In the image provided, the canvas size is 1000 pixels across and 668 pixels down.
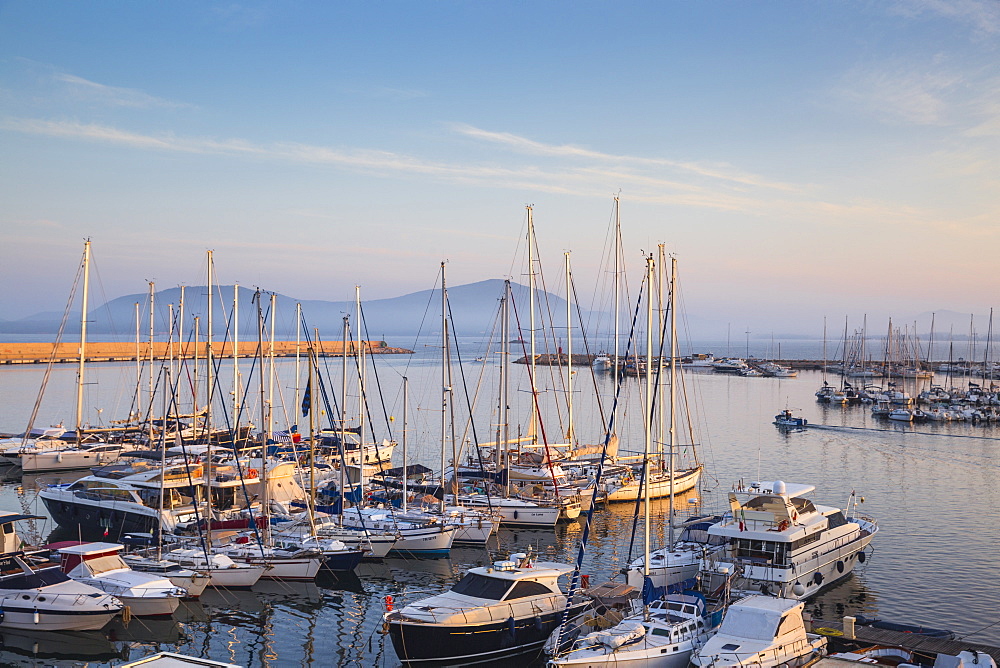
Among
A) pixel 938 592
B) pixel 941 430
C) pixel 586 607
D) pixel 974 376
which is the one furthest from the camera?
pixel 974 376

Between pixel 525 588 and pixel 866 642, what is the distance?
842cm

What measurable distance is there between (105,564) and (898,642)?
71.1ft

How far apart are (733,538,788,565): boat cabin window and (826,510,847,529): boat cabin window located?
4.04m

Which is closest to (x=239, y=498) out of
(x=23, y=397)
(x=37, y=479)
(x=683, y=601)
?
(x=37, y=479)

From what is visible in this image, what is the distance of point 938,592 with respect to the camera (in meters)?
26.3

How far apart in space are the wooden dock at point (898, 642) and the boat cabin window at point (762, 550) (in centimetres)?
307

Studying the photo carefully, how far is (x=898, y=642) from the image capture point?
769 inches

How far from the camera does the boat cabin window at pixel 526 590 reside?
66.7ft

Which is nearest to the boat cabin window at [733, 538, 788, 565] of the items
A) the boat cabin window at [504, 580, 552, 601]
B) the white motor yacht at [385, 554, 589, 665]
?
the white motor yacht at [385, 554, 589, 665]

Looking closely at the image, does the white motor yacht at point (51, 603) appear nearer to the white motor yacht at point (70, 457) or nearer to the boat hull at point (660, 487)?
the boat hull at point (660, 487)

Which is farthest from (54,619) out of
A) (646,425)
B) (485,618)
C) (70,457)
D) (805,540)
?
(70,457)

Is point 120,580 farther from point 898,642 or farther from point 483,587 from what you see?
point 898,642

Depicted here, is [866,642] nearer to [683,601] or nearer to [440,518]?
[683,601]

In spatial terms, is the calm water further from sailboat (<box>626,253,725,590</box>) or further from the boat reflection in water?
sailboat (<box>626,253,725,590</box>)
